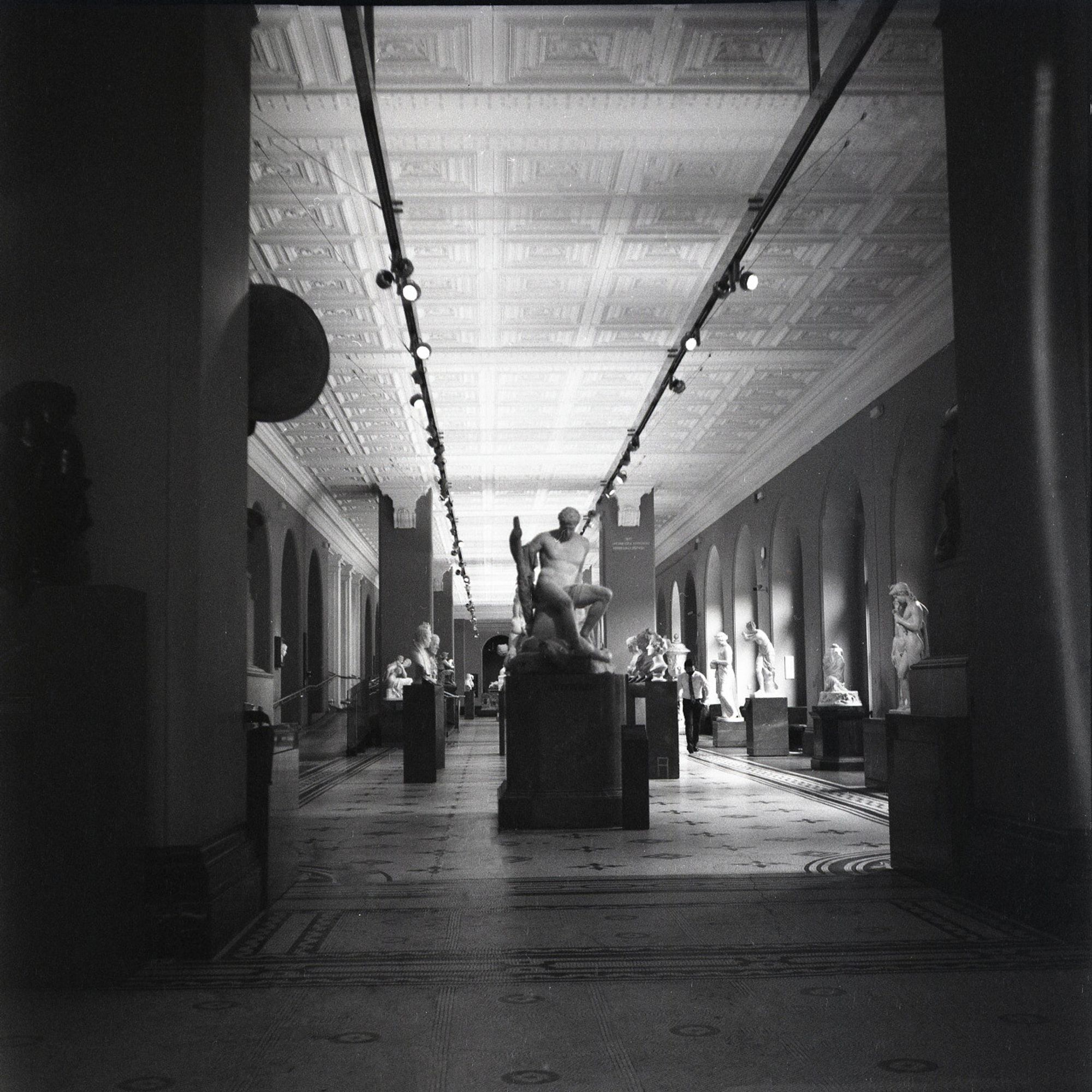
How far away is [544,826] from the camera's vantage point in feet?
31.7

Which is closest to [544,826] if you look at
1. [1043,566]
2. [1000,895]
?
[1000,895]

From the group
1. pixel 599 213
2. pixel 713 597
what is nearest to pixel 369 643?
pixel 713 597

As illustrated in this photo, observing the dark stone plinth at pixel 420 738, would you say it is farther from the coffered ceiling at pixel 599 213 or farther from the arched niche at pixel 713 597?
the arched niche at pixel 713 597

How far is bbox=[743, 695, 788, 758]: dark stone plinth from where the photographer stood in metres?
19.3

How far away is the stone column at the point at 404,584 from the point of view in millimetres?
25594

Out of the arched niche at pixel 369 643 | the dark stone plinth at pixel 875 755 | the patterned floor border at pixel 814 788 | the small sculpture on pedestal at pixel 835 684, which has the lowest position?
the patterned floor border at pixel 814 788

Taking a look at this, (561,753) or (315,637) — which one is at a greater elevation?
(315,637)

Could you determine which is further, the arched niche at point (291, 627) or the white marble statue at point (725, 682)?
the arched niche at point (291, 627)

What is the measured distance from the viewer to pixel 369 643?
42.7m

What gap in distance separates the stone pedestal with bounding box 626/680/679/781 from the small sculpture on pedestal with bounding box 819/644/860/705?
8.48 feet

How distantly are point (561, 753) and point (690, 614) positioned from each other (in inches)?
1026

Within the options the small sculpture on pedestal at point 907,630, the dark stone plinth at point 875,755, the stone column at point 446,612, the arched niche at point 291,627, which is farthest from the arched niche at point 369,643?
the small sculpture on pedestal at point 907,630

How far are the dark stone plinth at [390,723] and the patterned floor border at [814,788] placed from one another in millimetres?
6771

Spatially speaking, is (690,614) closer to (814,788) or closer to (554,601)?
(814,788)
